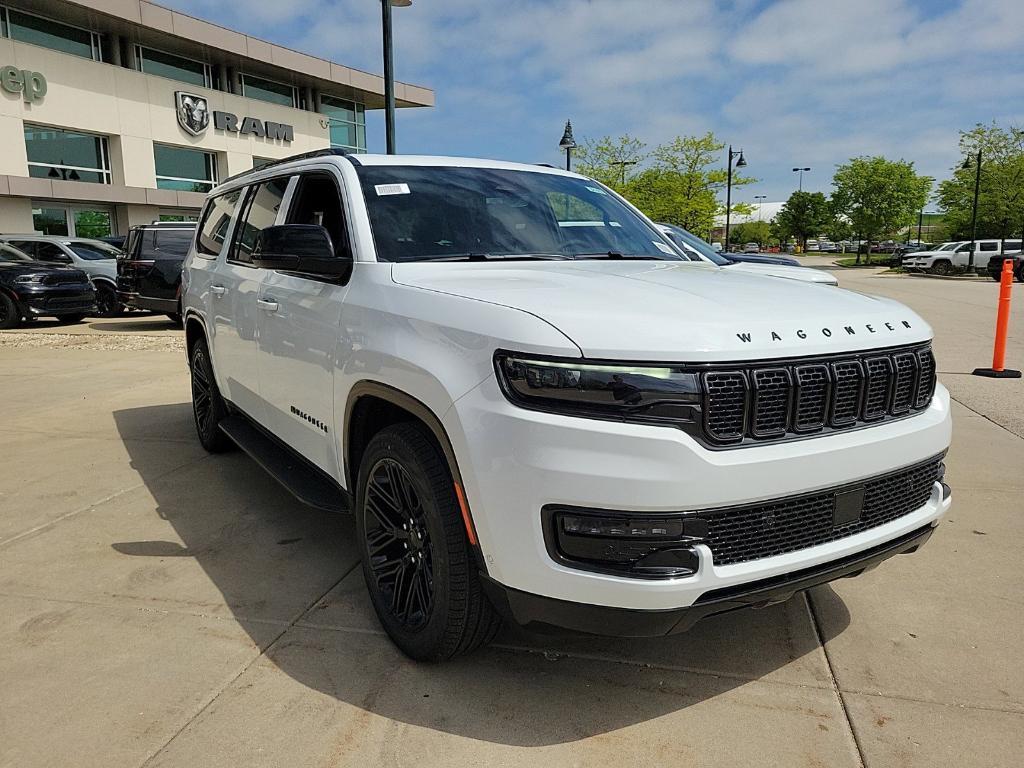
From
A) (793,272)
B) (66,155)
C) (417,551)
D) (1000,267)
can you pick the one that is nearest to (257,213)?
(417,551)

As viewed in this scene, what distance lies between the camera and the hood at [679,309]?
7.41 ft

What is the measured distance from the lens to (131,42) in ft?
93.5

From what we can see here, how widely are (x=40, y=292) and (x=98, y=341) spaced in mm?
2778

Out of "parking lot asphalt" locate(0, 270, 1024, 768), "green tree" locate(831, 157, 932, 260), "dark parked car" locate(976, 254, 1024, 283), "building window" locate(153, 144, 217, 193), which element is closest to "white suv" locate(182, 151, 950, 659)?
"parking lot asphalt" locate(0, 270, 1024, 768)

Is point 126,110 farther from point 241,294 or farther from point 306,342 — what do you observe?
point 306,342

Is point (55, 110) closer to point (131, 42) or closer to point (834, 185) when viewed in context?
point (131, 42)

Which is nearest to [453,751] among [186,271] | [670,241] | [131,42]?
[670,241]

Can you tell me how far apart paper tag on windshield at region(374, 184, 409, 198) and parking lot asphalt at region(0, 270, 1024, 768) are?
1739 millimetres

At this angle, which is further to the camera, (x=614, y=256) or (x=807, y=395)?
(x=614, y=256)

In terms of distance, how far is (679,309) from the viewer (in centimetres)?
244

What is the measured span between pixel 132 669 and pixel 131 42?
3111 centimetres

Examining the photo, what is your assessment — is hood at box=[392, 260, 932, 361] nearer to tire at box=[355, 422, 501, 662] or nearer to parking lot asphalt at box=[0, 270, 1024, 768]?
tire at box=[355, 422, 501, 662]

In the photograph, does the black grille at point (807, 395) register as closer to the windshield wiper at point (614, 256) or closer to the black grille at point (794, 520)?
the black grille at point (794, 520)

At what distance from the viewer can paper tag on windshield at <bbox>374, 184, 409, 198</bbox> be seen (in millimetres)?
3533
